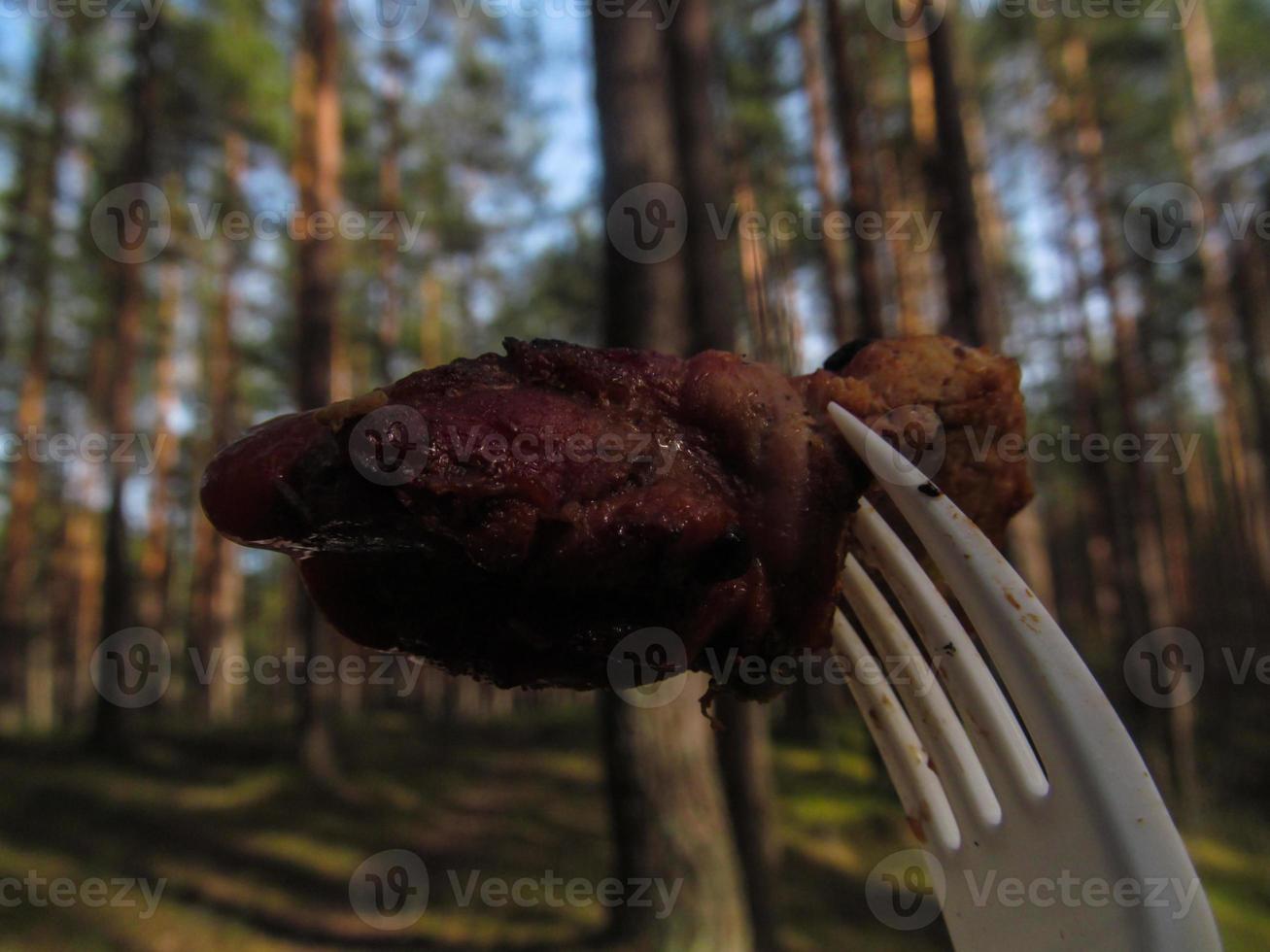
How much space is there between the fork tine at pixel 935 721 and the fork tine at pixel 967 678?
0.04m

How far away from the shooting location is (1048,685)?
3.73 ft

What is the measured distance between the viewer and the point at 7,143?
15.3 m

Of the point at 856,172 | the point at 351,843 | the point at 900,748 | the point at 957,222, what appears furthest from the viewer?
the point at 856,172

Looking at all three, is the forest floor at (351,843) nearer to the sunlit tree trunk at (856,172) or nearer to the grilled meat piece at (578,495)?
the grilled meat piece at (578,495)

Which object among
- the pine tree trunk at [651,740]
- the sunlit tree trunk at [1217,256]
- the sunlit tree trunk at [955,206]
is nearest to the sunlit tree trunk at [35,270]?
the pine tree trunk at [651,740]

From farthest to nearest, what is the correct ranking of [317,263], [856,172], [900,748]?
[317,263]
[856,172]
[900,748]

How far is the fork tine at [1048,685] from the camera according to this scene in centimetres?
107

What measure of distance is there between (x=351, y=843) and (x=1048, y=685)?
846cm

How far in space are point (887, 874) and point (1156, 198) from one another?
11608 millimetres

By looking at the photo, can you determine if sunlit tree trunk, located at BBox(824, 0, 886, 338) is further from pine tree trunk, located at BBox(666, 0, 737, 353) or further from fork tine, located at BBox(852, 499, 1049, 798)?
fork tine, located at BBox(852, 499, 1049, 798)

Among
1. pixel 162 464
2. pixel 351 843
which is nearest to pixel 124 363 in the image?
pixel 162 464

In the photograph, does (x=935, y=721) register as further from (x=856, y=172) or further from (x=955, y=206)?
(x=856, y=172)

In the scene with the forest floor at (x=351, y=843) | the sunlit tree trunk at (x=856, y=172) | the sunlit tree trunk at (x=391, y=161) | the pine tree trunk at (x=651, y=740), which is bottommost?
the forest floor at (x=351, y=843)

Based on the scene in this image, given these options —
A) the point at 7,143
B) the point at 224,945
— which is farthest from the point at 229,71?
the point at 224,945
